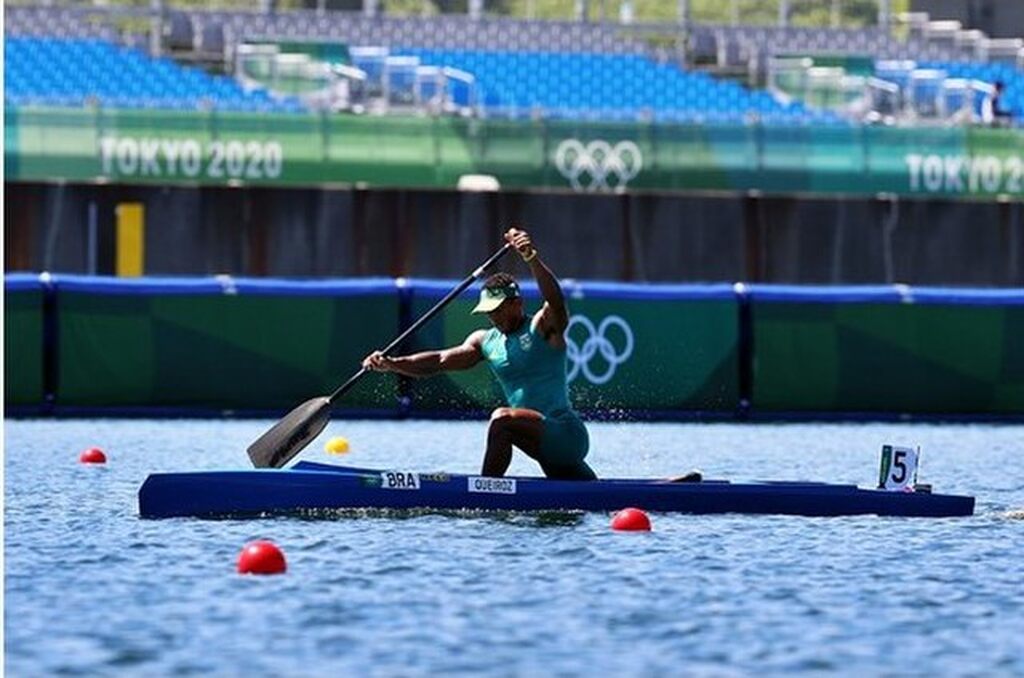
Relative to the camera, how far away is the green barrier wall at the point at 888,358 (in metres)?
29.2

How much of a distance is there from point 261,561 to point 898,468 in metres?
5.32

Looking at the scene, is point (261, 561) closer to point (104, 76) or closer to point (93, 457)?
point (93, 457)

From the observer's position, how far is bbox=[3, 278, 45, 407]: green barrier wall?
27.9 meters

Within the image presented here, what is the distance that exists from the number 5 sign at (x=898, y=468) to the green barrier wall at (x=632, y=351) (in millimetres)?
9452

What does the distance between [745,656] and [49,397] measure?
16928 millimetres

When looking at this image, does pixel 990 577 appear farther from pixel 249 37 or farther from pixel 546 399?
pixel 249 37

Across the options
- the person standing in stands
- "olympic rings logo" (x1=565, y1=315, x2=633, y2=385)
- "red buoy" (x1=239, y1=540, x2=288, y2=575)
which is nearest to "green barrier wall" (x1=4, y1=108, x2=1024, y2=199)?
the person standing in stands

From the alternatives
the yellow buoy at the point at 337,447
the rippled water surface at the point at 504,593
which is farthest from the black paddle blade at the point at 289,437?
the yellow buoy at the point at 337,447

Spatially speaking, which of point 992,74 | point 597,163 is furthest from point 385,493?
point 992,74

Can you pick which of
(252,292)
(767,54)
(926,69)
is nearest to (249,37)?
(767,54)

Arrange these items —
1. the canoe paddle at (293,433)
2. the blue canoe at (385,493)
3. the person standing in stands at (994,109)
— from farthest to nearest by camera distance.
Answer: the person standing in stands at (994,109)
the canoe paddle at (293,433)
the blue canoe at (385,493)

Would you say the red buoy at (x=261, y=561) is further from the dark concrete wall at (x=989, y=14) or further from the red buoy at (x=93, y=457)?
the dark concrete wall at (x=989, y=14)

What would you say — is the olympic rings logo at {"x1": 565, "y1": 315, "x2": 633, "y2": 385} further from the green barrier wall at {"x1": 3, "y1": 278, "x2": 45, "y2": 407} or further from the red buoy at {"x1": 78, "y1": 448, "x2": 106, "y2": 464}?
the red buoy at {"x1": 78, "y1": 448, "x2": 106, "y2": 464}

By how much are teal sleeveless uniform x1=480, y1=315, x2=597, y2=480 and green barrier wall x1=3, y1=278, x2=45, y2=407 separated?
11.1 meters
